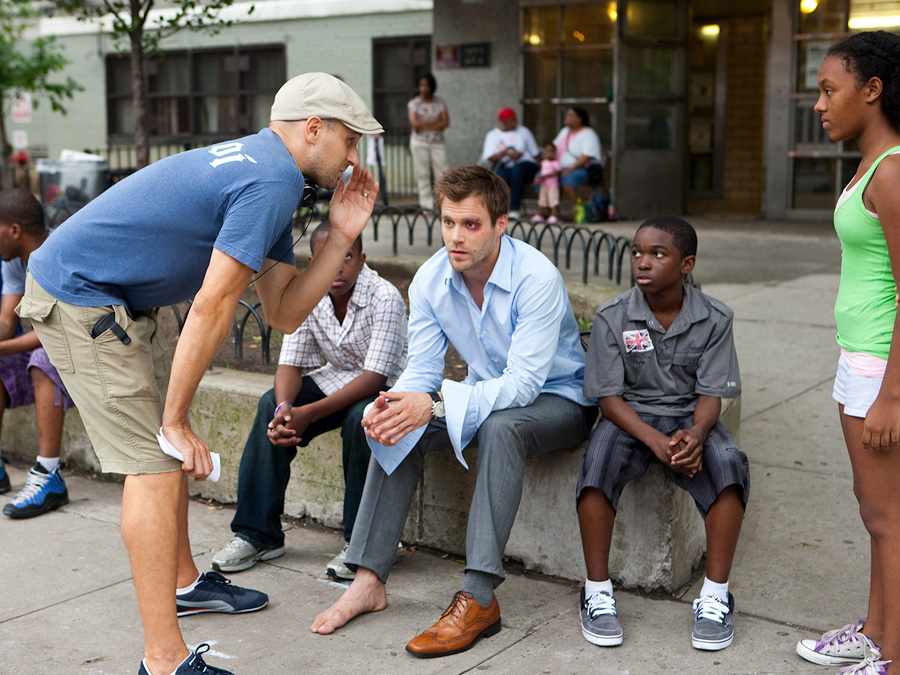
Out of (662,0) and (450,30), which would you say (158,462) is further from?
(450,30)

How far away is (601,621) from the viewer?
3.27 metres

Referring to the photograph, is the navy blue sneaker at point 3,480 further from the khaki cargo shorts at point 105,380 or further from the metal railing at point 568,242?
the metal railing at point 568,242

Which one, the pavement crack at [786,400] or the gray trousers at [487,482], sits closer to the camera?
the gray trousers at [487,482]

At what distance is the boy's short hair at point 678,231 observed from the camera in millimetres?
3516

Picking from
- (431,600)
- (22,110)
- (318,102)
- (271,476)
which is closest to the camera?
(318,102)

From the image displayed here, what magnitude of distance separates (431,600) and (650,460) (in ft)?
3.06

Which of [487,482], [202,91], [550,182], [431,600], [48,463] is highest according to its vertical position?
[202,91]

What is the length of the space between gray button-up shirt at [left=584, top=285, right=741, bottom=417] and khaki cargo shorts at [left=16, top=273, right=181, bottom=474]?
149 cm

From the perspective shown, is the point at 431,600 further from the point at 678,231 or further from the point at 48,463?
the point at 48,463

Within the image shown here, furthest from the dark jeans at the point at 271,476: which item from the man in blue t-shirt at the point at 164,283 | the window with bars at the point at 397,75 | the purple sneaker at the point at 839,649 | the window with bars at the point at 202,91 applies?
the window with bars at the point at 202,91

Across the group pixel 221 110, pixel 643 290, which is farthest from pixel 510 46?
pixel 643 290

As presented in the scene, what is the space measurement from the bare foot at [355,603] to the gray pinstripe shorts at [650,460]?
77 cm

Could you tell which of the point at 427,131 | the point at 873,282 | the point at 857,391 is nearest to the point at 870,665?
the point at 857,391

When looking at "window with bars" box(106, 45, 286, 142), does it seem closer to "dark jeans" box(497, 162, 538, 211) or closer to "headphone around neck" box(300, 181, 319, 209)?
"dark jeans" box(497, 162, 538, 211)
